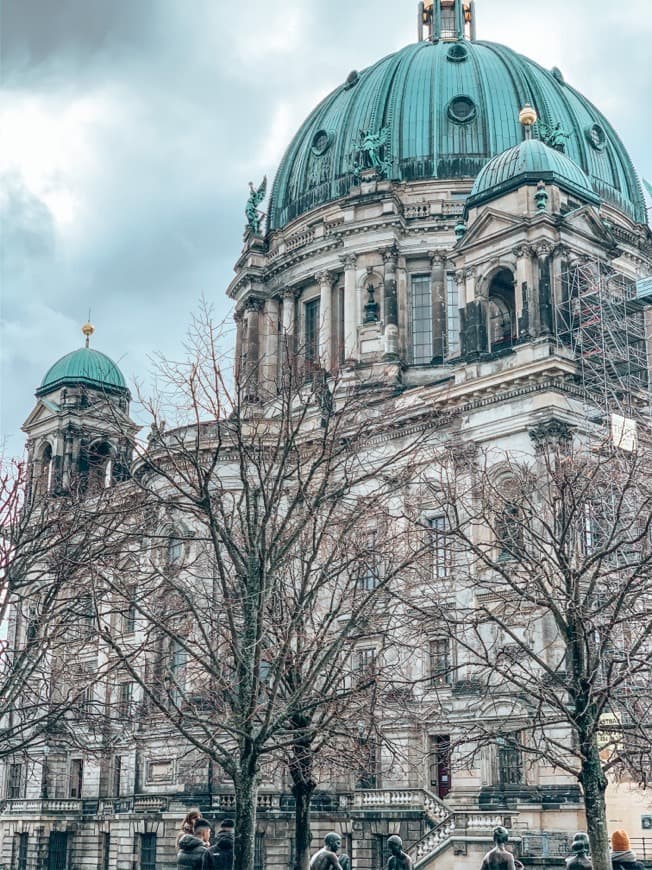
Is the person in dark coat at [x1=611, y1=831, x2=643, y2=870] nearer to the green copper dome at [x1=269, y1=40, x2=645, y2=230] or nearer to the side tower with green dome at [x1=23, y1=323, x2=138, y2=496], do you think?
the green copper dome at [x1=269, y1=40, x2=645, y2=230]

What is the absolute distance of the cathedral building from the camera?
38.8 m

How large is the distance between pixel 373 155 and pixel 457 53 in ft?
31.5

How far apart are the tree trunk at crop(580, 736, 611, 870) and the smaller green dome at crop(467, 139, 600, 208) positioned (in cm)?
2705

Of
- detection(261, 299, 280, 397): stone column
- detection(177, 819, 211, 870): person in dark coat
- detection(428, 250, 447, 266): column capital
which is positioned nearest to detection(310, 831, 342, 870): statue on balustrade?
detection(177, 819, 211, 870): person in dark coat

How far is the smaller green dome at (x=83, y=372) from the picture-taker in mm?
64312

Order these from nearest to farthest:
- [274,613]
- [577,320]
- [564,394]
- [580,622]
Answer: [580,622]
[274,613]
[564,394]
[577,320]

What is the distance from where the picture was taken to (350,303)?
5444 centimetres

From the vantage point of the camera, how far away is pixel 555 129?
56.0m

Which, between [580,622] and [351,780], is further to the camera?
[351,780]

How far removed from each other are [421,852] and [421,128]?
35818 millimetres

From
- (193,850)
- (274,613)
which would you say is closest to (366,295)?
(274,613)

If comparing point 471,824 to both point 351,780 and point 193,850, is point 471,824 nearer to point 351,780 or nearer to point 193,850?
point 351,780

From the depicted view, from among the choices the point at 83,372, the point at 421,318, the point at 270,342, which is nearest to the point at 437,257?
the point at 421,318

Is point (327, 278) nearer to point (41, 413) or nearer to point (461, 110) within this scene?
point (461, 110)
